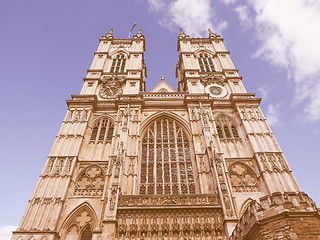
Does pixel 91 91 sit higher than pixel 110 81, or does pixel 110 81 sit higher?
pixel 110 81

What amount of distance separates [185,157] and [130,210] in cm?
600

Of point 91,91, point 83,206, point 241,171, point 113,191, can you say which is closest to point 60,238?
point 83,206

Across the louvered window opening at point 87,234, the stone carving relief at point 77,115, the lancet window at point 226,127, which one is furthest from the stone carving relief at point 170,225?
the stone carving relief at point 77,115

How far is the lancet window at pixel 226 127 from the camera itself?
18641 millimetres

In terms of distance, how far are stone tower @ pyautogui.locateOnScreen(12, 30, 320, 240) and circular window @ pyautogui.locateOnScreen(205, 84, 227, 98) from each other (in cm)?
15

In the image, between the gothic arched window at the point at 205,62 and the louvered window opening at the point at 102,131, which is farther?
the gothic arched window at the point at 205,62

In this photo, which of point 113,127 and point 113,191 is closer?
point 113,191

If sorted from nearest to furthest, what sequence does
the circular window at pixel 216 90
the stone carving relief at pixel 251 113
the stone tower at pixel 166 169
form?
the stone tower at pixel 166 169, the stone carving relief at pixel 251 113, the circular window at pixel 216 90

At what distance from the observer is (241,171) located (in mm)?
15977

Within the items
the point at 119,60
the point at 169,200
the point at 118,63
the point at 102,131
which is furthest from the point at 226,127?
the point at 119,60

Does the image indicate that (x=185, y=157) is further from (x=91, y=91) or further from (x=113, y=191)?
(x=91, y=91)

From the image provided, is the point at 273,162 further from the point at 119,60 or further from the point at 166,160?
the point at 119,60

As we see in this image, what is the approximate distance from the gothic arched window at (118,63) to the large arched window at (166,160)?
886cm

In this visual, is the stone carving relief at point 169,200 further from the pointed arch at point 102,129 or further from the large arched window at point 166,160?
the pointed arch at point 102,129
